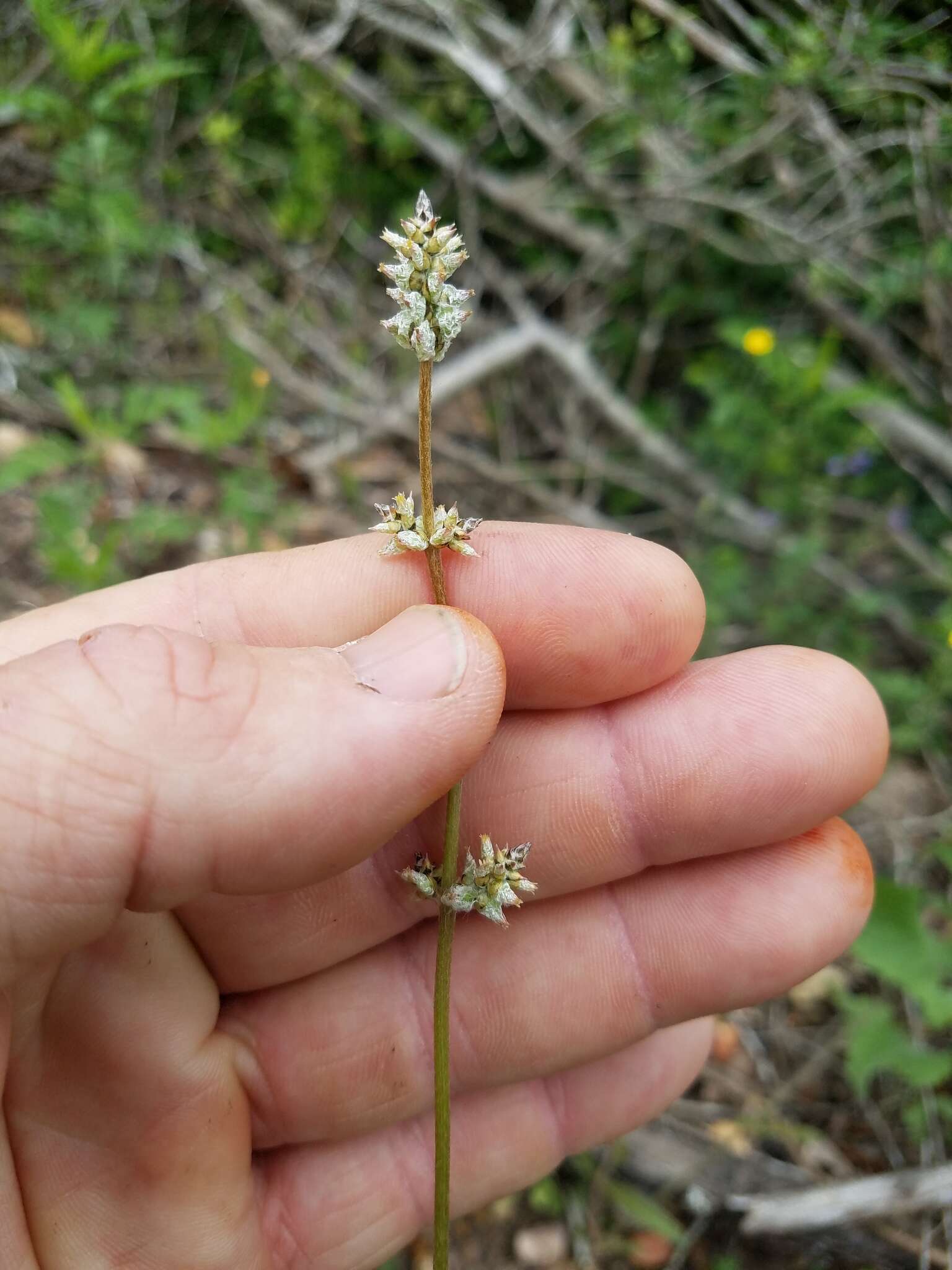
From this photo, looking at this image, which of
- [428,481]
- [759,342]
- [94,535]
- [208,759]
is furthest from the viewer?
[759,342]

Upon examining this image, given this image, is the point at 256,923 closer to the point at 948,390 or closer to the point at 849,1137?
the point at 849,1137

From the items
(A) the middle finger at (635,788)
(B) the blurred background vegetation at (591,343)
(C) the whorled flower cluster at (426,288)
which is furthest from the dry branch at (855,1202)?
(C) the whorled flower cluster at (426,288)

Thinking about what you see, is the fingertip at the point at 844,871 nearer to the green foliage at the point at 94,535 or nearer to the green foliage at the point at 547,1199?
the green foliage at the point at 547,1199

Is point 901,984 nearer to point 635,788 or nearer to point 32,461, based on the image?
point 635,788

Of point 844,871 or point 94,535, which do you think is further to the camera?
point 94,535

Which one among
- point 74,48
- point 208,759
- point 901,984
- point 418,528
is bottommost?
point 901,984

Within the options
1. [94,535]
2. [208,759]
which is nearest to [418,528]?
[208,759]
